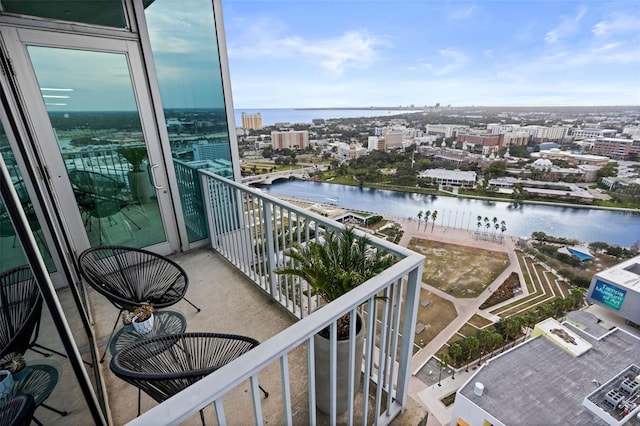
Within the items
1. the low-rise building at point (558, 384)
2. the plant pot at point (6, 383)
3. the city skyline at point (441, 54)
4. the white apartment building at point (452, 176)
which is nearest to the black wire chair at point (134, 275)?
the plant pot at point (6, 383)

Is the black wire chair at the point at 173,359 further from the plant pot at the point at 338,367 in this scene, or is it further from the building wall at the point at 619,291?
the building wall at the point at 619,291

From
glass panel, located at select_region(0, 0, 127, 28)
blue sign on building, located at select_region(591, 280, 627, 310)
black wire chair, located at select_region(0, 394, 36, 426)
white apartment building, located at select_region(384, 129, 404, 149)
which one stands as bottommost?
blue sign on building, located at select_region(591, 280, 627, 310)

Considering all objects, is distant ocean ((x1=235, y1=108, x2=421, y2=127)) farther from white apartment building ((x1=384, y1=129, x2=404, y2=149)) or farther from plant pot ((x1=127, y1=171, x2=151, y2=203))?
plant pot ((x1=127, y1=171, x2=151, y2=203))

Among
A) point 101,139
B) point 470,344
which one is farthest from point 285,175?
point 101,139

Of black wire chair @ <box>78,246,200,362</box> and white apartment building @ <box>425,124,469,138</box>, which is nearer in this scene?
black wire chair @ <box>78,246,200,362</box>

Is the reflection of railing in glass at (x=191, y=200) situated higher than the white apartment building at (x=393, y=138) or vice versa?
the reflection of railing in glass at (x=191, y=200)

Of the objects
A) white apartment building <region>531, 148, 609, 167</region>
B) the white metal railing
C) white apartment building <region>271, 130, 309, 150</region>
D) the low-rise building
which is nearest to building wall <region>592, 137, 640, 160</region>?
white apartment building <region>531, 148, 609, 167</region>

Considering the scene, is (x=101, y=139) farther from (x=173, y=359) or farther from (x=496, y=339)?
(x=496, y=339)
